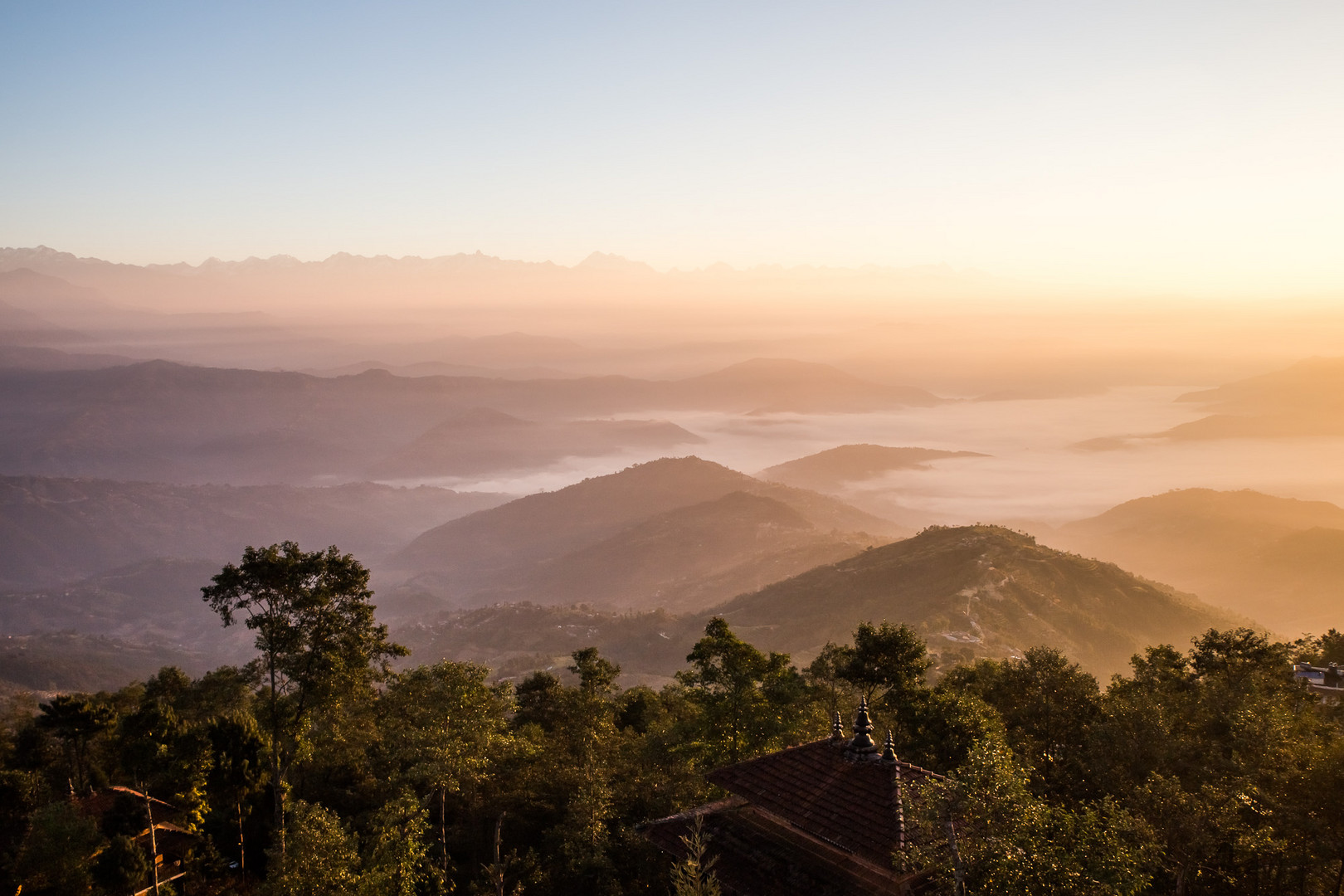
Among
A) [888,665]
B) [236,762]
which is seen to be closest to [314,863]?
[236,762]

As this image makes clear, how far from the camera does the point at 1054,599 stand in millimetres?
157625

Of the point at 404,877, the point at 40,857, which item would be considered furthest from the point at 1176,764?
the point at 40,857

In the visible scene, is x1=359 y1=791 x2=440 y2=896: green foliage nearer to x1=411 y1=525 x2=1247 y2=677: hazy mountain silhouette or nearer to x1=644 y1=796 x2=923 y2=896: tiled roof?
x1=644 y1=796 x2=923 y2=896: tiled roof

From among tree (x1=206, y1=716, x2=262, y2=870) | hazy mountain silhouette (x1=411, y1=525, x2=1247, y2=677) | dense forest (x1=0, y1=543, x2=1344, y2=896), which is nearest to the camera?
dense forest (x1=0, y1=543, x2=1344, y2=896)

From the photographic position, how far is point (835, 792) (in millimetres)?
17344

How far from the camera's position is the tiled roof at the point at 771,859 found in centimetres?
1602

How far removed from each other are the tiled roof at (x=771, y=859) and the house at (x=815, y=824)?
2cm

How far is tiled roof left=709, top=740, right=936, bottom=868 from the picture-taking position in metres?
15.8

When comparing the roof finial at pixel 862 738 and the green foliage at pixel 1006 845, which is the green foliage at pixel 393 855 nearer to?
the roof finial at pixel 862 738

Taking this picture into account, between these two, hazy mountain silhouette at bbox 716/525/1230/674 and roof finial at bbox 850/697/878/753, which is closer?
roof finial at bbox 850/697/878/753

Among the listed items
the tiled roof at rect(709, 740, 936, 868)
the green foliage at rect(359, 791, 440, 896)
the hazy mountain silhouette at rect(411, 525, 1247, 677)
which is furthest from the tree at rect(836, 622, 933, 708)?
the hazy mountain silhouette at rect(411, 525, 1247, 677)

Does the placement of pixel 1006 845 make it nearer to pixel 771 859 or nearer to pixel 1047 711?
pixel 771 859

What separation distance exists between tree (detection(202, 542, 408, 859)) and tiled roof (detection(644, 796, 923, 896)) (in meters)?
13.2

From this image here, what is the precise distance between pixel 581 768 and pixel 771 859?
1775 centimetres
